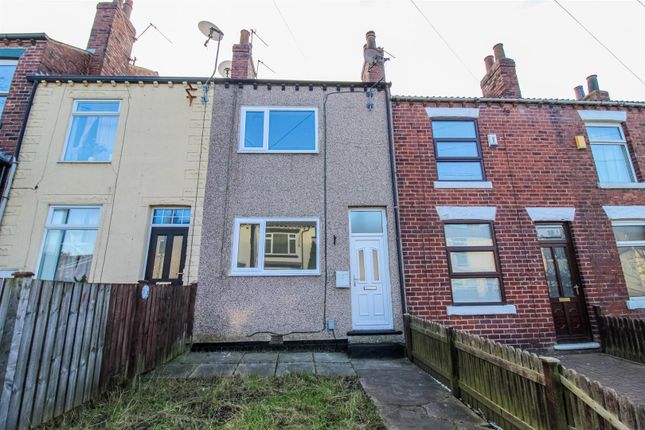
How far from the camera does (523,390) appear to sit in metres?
3.16

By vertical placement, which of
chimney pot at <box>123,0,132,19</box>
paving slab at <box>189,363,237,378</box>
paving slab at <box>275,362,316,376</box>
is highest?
chimney pot at <box>123,0,132,19</box>

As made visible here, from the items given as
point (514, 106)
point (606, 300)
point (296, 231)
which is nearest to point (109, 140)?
point (296, 231)

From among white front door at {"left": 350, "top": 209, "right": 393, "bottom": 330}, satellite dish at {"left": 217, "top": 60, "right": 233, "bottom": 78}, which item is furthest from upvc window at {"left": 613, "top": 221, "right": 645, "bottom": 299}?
satellite dish at {"left": 217, "top": 60, "right": 233, "bottom": 78}

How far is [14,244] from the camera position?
700 centimetres

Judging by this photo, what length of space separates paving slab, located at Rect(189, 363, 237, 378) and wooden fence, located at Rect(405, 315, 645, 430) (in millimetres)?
3534

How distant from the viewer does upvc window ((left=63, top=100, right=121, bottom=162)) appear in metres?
7.80

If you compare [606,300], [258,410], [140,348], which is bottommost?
[258,410]

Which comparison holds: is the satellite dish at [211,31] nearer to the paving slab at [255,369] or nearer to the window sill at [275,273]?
the window sill at [275,273]

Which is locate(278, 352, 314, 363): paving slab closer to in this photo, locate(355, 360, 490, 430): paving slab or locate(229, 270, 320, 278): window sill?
locate(355, 360, 490, 430): paving slab

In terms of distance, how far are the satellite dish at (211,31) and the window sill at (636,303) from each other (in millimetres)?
12848

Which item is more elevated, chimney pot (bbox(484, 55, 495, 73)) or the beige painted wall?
chimney pot (bbox(484, 55, 495, 73))

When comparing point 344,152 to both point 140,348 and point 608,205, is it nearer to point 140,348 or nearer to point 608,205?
point 140,348

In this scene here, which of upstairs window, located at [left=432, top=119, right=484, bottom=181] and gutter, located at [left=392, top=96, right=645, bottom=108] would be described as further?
gutter, located at [left=392, top=96, right=645, bottom=108]

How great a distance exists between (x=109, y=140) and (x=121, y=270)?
3.58 m
